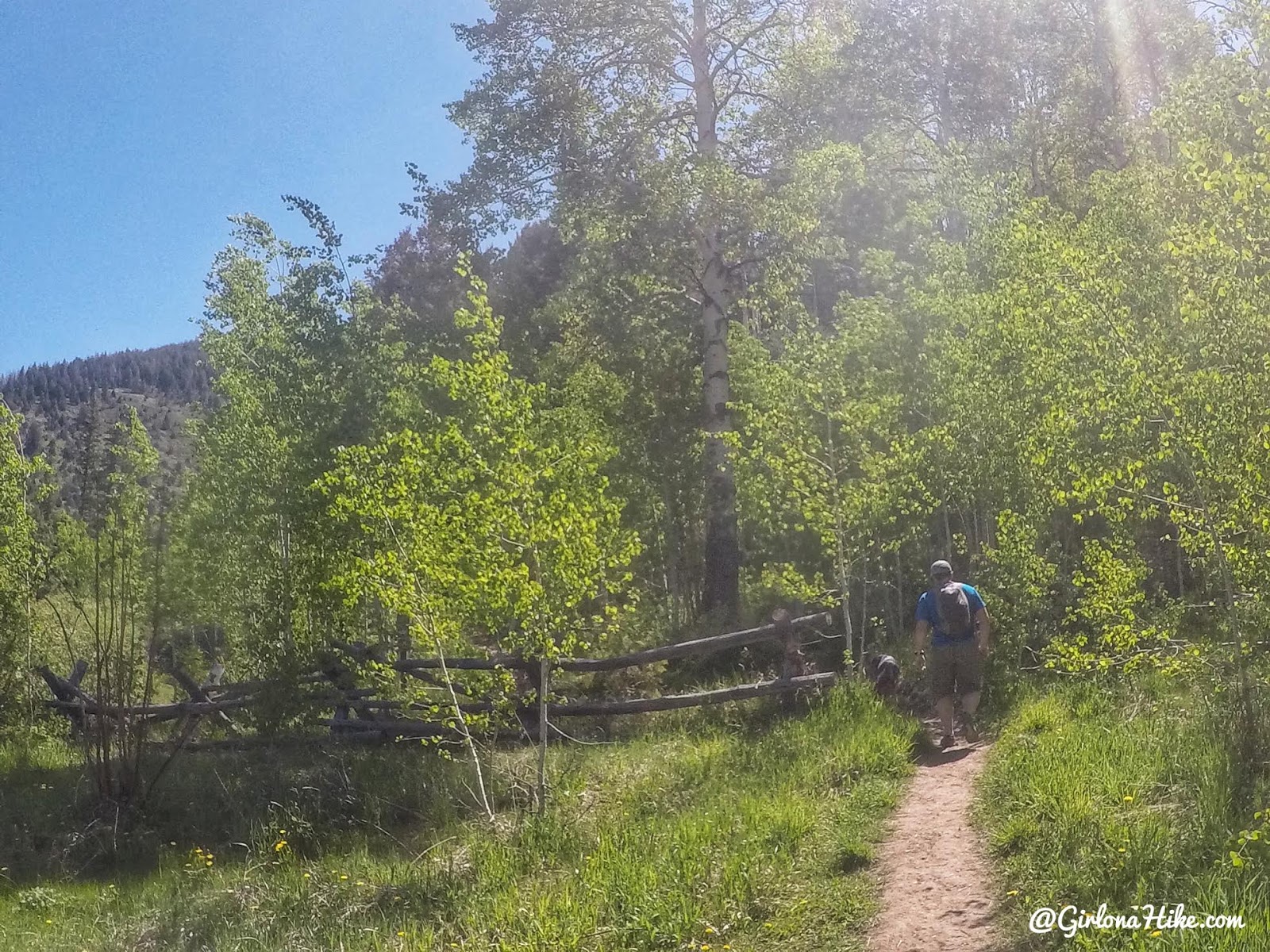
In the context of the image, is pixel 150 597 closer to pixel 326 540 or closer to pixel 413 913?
pixel 326 540

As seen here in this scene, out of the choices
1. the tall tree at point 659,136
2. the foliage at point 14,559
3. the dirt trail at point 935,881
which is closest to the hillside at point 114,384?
the foliage at point 14,559

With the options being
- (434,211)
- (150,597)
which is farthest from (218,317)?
(150,597)

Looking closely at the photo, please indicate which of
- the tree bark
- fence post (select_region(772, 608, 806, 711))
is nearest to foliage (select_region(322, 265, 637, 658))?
fence post (select_region(772, 608, 806, 711))

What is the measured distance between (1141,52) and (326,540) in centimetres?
2365

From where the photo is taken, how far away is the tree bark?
16.1 m

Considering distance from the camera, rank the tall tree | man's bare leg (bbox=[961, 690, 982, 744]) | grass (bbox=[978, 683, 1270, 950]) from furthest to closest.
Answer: the tall tree < man's bare leg (bbox=[961, 690, 982, 744]) < grass (bbox=[978, 683, 1270, 950])

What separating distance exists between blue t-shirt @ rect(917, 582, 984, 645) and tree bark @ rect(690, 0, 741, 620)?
5.82m

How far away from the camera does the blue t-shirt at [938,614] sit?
398 inches

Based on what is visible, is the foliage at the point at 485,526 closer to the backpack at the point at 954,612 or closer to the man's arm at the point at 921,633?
the man's arm at the point at 921,633

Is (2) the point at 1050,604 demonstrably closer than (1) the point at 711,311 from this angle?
Yes

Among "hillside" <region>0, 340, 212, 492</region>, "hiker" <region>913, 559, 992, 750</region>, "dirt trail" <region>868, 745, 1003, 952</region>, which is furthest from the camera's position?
"hillside" <region>0, 340, 212, 492</region>

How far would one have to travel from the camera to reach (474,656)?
1219 cm

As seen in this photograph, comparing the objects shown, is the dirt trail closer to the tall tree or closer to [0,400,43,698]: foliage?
the tall tree

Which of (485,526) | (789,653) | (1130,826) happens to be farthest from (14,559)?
(1130,826)
